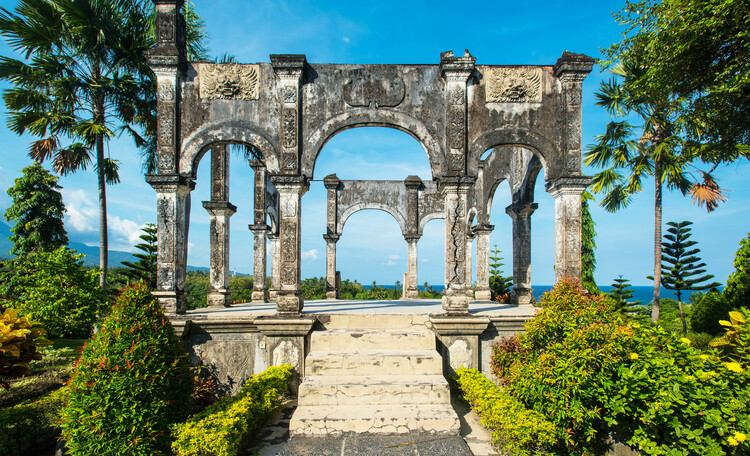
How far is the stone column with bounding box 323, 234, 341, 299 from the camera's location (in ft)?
56.5

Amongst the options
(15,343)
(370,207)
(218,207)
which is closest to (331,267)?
(370,207)

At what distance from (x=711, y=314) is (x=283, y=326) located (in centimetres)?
1298

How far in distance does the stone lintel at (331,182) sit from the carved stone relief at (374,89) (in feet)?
32.7

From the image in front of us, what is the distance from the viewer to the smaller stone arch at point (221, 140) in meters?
8.36

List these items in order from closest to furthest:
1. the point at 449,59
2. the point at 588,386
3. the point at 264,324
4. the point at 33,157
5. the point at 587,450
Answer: the point at 588,386, the point at 587,450, the point at 264,324, the point at 449,59, the point at 33,157

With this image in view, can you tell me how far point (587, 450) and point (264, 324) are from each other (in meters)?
5.31

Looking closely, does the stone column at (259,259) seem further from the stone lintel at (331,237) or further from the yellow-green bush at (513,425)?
the yellow-green bush at (513,425)

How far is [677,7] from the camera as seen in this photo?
8312 mm

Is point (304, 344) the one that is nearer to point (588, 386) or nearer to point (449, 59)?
point (588, 386)

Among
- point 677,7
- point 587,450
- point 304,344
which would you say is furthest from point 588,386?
point 677,7

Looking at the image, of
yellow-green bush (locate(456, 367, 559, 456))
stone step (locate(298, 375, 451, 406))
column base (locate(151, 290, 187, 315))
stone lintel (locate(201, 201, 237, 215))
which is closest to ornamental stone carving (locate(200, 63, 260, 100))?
stone lintel (locate(201, 201, 237, 215))

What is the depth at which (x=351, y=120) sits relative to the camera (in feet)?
27.7

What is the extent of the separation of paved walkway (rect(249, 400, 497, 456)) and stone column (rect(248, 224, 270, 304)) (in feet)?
26.4

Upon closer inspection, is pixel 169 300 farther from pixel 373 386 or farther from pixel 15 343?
pixel 373 386
